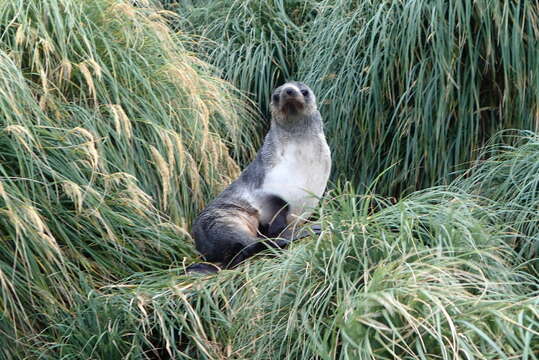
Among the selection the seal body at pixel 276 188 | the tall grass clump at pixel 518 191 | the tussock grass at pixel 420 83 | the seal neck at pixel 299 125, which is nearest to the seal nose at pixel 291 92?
the seal body at pixel 276 188

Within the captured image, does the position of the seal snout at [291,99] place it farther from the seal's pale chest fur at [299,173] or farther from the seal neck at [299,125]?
the seal's pale chest fur at [299,173]

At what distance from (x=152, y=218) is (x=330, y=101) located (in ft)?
4.98

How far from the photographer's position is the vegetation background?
11.6ft

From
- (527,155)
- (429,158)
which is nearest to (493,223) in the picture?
(527,155)

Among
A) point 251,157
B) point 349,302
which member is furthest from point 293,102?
point 349,302

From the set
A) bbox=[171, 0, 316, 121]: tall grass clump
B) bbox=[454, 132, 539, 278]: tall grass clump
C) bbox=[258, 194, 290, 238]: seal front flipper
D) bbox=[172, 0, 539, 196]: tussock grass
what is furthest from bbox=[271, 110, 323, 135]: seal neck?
bbox=[171, 0, 316, 121]: tall grass clump

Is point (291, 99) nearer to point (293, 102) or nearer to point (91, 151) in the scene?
point (293, 102)

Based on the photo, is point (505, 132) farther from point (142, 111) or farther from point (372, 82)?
point (142, 111)

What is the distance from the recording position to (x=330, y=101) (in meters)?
5.84

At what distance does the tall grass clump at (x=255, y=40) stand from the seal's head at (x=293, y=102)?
1373 mm

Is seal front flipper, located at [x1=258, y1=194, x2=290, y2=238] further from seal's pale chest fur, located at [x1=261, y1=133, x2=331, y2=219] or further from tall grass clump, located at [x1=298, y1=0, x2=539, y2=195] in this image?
tall grass clump, located at [x1=298, y1=0, x2=539, y2=195]

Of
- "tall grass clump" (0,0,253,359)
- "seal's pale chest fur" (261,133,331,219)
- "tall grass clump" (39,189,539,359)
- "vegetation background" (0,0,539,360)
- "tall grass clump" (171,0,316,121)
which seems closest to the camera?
"tall grass clump" (39,189,539,359)

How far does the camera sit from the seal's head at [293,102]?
5027mm

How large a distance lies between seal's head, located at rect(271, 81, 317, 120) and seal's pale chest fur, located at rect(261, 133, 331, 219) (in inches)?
5.7
